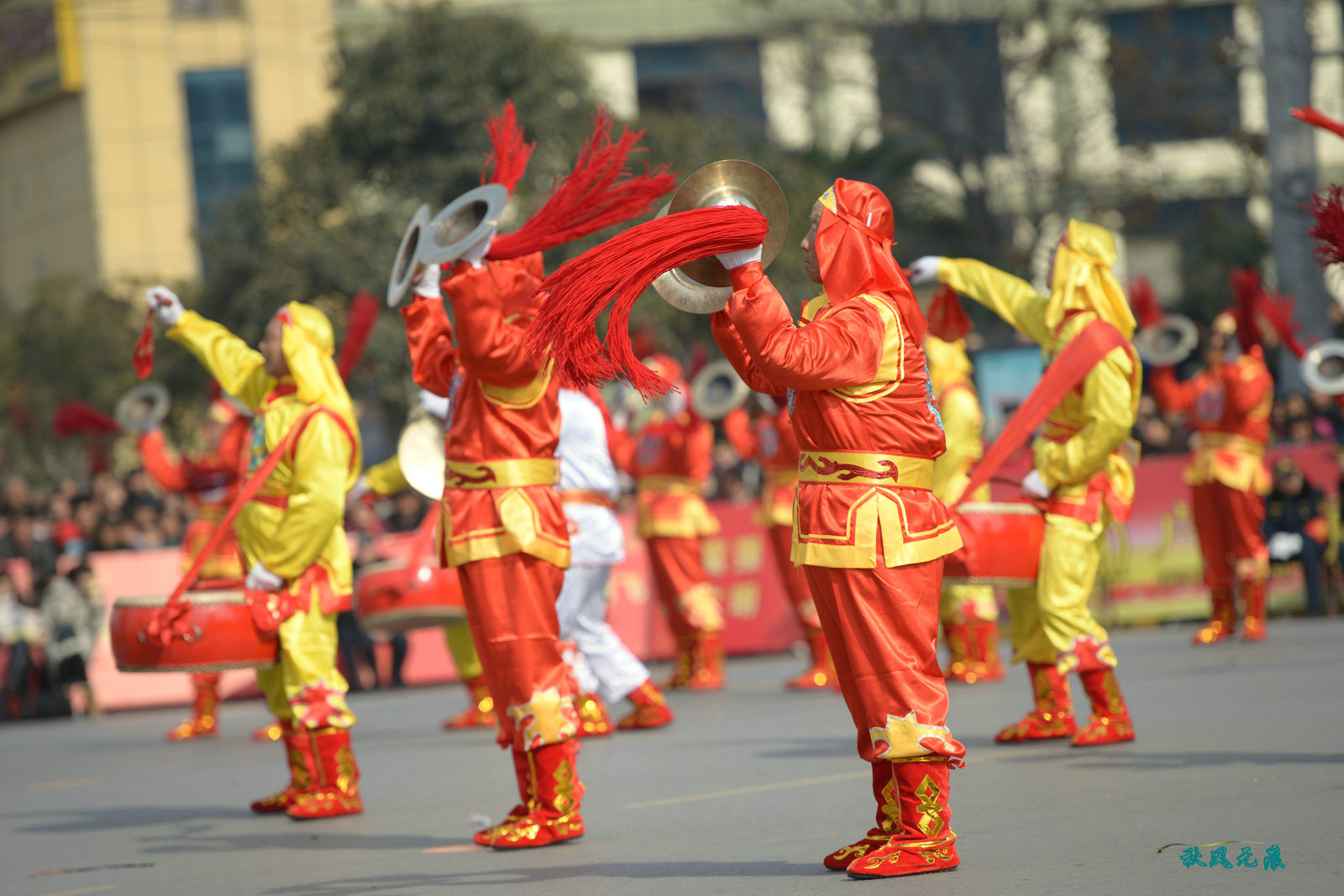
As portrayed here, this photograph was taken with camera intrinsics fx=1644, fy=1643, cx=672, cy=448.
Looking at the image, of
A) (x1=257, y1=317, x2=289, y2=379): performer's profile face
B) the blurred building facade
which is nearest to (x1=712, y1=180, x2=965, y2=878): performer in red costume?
(x1=257, y1=317, x2=289, y2=379): performer's profile face

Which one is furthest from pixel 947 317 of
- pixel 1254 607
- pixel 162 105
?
pixel 162 105

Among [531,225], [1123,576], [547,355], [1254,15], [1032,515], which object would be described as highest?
[1254,15]

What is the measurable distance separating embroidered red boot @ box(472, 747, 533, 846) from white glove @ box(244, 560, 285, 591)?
1.47m

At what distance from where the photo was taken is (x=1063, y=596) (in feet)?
22.9

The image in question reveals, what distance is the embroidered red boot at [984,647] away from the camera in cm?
1015

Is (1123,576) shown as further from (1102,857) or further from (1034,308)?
(1102,857)

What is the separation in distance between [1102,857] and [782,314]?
1.78 metres

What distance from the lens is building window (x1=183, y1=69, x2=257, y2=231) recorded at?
36.5m

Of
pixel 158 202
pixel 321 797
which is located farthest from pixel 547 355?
pixel 158 202

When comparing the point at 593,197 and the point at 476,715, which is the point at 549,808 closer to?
the point at 593,197

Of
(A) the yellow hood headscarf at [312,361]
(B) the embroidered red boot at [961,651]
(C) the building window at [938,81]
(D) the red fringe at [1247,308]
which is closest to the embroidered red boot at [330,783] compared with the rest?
(A) the yellow hood headscarf at [312,361]

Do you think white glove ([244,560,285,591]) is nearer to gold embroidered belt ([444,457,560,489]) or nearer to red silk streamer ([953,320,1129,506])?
gold embroidered belt ([444,457,560,489])

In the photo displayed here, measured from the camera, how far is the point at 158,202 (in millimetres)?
36156

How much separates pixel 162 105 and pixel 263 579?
32317mm
